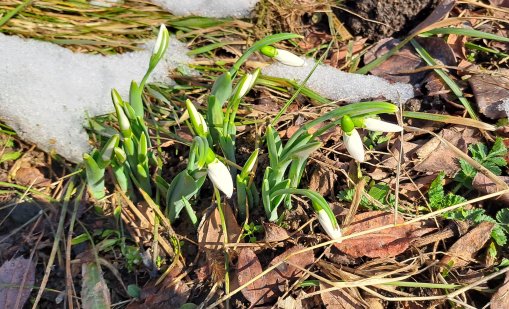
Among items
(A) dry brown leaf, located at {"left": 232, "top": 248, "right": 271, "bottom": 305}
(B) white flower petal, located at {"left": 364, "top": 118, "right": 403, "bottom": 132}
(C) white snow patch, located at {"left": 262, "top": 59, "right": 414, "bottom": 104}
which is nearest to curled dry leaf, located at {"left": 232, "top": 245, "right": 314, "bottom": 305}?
(A) dry brown leaf, located at {"left": 232, "top": 248, "right": 271, "bottom": 305}

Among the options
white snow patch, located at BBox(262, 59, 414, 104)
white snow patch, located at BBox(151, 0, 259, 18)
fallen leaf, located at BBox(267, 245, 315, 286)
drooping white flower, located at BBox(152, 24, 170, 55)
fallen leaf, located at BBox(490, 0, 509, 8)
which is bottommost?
fallen leaf, located at BBox(267, 245, 315, 286)

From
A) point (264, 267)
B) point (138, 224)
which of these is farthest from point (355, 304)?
point (138, 224)

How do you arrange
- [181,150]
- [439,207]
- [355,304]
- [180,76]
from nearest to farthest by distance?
[355,304] → [439,207] → [181,150] → [180,76]

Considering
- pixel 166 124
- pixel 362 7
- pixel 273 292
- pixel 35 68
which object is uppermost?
pixel 362 7

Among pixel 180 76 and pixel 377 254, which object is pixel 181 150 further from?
pixel 377 254

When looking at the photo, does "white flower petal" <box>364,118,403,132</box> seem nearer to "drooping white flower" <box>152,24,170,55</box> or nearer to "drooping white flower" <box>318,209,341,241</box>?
"drooping white flower" <box>318,209,341,241</box>
